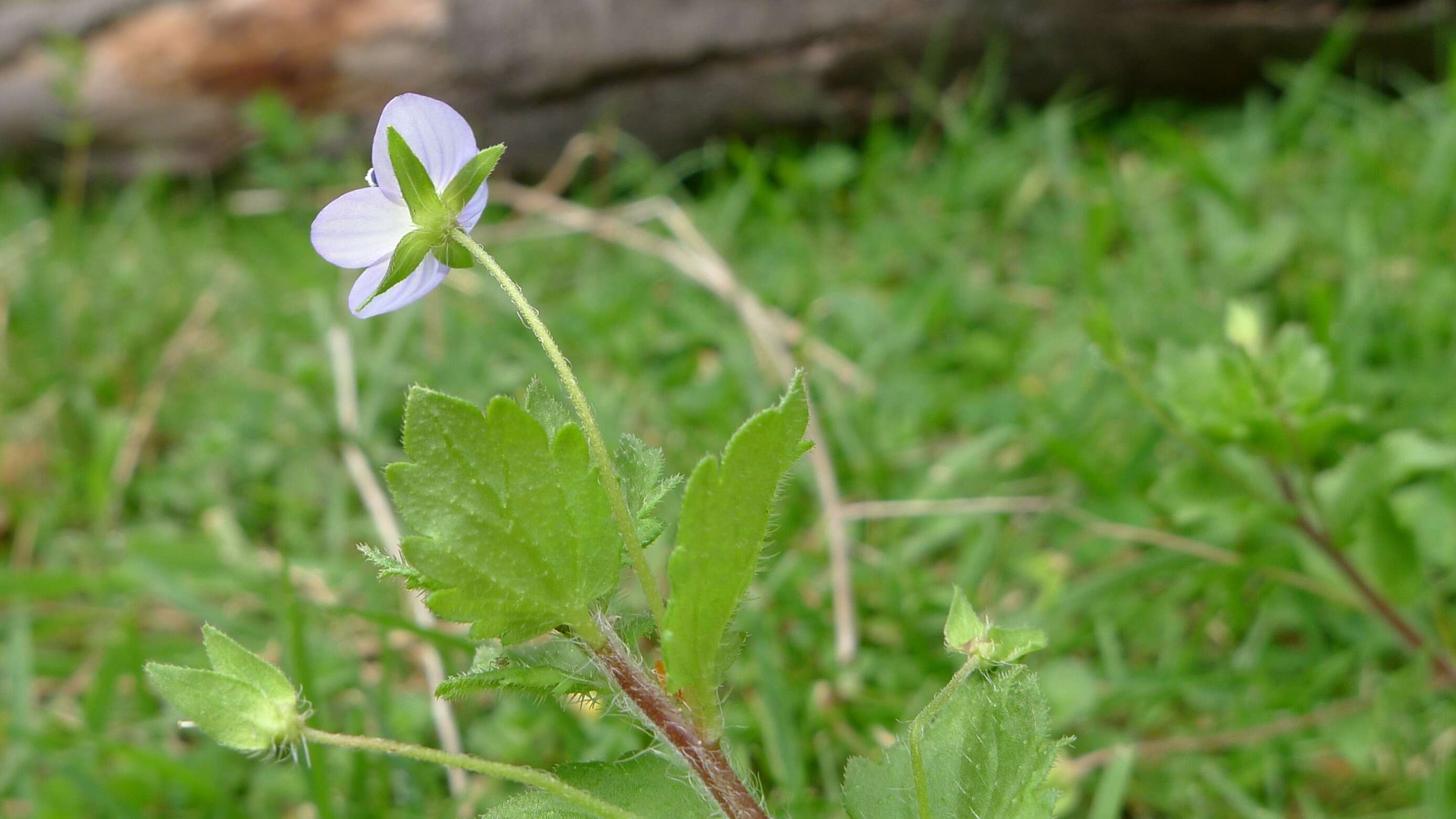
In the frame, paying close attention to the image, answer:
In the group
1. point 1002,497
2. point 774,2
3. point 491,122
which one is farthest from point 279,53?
point 1002,497

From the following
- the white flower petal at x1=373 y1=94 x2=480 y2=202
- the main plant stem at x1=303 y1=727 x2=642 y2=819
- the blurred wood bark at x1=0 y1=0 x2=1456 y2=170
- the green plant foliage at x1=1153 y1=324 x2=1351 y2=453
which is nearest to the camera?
the main plant stem at x1=303 y1=727 x2=642 y2=819

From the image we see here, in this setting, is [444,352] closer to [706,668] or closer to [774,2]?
[774,2]

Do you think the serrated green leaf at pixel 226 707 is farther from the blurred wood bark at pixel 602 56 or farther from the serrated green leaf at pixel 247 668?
the blurred wood bark at pixel 602 56

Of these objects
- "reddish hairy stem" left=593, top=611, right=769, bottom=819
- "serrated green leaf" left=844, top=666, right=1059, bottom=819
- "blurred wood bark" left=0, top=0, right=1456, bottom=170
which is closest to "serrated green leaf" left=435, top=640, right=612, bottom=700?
"reddish hairy stem" left=593, top=611, right=769, bottom=819

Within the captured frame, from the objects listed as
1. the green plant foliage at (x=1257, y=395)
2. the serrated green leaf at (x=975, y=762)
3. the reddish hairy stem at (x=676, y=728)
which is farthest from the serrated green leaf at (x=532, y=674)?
the green plant foliage at (x=1257, y=395)

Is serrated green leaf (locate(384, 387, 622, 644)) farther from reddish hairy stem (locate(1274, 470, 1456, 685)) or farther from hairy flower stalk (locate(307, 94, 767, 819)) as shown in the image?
reddish hairy stem (locate(1274, 470, 1456, 685))
